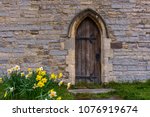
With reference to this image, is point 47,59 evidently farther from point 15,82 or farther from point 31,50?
point 15,82

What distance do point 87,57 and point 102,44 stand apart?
0.62 m

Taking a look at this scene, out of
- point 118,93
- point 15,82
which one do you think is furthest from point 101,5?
point 15,82

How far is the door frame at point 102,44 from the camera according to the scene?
8.98 m

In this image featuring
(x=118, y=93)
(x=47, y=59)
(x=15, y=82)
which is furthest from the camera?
(x=47, y=59)

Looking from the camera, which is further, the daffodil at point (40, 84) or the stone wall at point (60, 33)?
the stone wall at point (60, 33)

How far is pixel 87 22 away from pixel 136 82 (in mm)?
2331

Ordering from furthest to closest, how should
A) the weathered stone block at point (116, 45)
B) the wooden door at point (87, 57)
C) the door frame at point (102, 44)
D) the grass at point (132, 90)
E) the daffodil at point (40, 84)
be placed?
1. the wooden door at point (87, 57)
2. the weathered stone block at point (116, 45)
3. the door frame at point (102, 44)
4. the grass at point (132, 90)
5. the daffodil at point (40, 84)

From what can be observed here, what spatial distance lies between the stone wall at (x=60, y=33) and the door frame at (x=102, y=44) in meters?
0.07

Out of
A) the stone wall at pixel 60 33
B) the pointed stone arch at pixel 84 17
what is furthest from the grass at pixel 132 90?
the pointed stone arch at pixel 84 17

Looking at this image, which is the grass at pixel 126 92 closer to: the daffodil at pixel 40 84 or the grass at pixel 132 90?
the grass at pixel 132 90

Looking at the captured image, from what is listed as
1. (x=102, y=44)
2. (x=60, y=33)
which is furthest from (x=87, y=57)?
(x=60, y=33)

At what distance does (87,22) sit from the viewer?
368 inches

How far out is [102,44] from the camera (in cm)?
913

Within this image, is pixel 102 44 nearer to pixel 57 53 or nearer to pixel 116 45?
pixel 116 45
